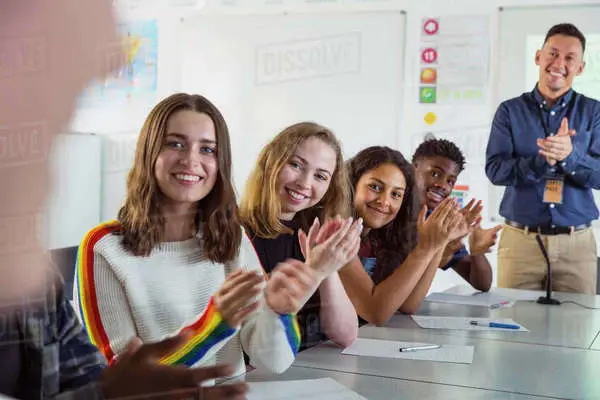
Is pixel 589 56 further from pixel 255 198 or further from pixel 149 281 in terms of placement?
pixel 149 281

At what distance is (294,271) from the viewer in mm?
275

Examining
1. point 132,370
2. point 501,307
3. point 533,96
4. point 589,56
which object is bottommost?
point 501,307

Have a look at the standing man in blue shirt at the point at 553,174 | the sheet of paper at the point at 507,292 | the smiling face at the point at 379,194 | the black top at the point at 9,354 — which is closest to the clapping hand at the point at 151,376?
the black top at the point at 9,354

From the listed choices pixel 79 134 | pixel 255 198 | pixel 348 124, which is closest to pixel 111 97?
pixel 79 134

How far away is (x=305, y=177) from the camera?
442 mm

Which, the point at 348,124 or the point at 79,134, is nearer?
the point at 79,134

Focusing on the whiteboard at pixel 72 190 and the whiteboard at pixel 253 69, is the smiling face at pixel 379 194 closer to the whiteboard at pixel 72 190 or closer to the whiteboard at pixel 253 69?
the whiteboard at pixel 253 69

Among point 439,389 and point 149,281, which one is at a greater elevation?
point 149,281

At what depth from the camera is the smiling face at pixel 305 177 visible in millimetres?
420

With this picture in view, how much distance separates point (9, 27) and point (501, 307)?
2.90ft

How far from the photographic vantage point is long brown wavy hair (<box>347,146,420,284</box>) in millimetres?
779

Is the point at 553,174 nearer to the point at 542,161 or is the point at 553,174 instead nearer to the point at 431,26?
the point at 542,161

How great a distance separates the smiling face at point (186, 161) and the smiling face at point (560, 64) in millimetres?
1157

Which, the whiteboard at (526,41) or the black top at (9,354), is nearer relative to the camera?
the black top at (9,354)
